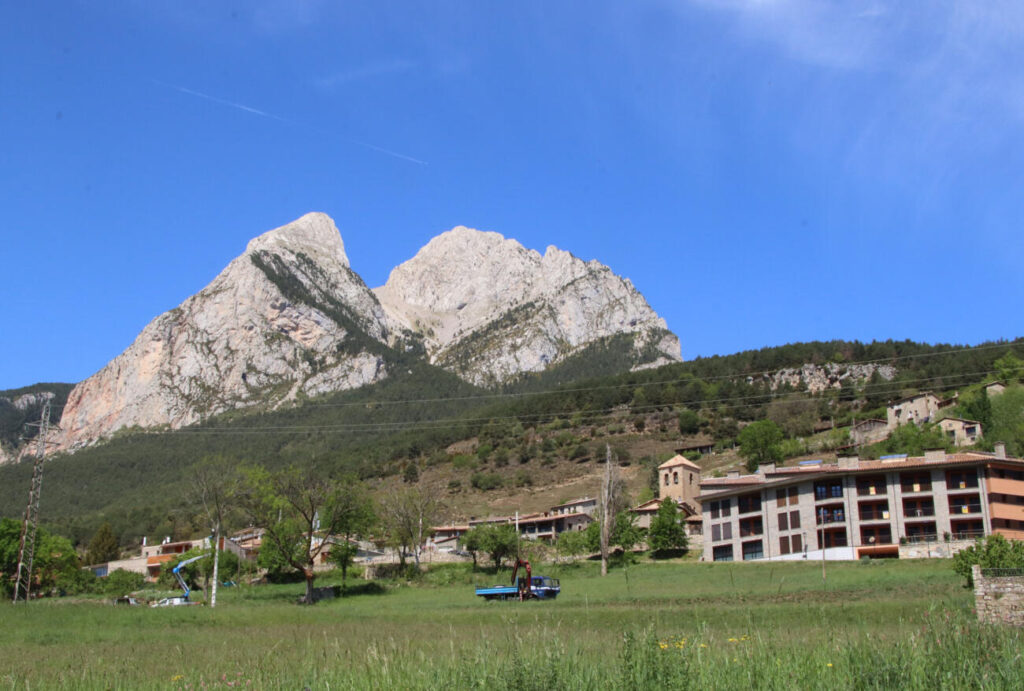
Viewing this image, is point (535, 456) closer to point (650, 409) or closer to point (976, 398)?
point (650, 409)

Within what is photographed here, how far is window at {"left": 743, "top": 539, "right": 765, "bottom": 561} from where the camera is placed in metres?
62.8

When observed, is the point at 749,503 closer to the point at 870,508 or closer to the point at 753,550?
the point at 753,550

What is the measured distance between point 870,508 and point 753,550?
8989mm

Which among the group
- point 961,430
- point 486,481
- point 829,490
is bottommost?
point 829,490

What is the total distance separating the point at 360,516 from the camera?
193 feet

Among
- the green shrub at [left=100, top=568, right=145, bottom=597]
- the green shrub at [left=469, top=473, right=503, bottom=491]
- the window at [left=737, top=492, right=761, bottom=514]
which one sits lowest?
the green shrub at [left=100, top=568, right=145, bottom=597]

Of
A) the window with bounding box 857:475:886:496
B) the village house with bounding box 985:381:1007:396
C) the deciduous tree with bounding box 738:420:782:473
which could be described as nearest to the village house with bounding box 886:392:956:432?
the village house with bounding box 985:381:1007:396

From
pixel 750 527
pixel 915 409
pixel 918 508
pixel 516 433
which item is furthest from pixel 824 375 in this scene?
pixel 918 508

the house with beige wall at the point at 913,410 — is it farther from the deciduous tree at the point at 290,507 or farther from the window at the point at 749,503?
the deciduous tree at the point at 290,507

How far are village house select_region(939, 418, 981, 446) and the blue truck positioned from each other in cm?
5326

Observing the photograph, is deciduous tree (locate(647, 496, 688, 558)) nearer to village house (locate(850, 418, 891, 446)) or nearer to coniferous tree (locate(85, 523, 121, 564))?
village house (locate(850, 418, 891, 446))

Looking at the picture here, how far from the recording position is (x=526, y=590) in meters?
42.6

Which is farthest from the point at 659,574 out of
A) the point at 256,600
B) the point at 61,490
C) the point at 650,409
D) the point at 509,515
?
the point at 61,490

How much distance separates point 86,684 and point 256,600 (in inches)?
1628
